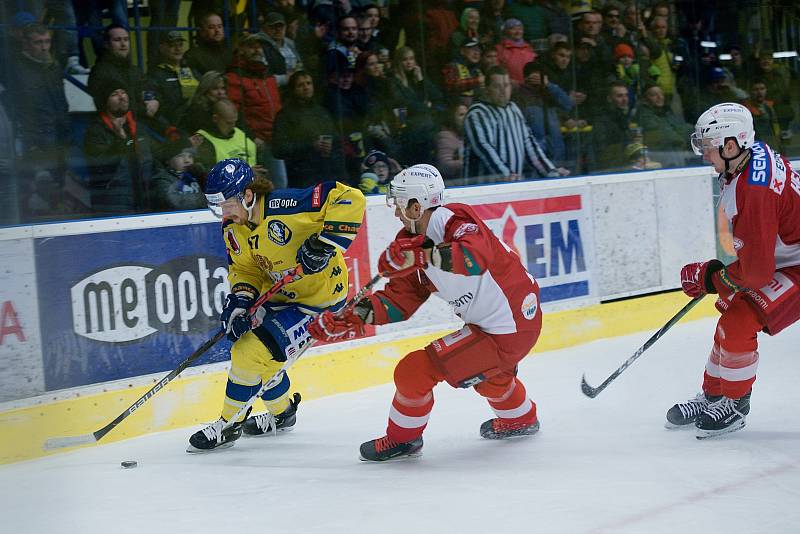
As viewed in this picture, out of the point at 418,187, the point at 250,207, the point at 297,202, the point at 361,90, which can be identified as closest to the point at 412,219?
the point at 418,187

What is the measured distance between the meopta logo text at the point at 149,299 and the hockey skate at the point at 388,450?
116cm

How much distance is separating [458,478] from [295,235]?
3.63 feet

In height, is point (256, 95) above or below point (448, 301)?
above

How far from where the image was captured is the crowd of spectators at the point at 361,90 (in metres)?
4.17

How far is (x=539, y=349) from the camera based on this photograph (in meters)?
5.33

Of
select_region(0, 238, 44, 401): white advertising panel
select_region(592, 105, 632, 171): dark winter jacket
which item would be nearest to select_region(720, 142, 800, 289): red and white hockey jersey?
select_region(0, 238, 44, 401): white advertising panel

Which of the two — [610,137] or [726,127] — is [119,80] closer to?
[726,127]

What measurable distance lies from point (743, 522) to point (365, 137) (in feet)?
10.2

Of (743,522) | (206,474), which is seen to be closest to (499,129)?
(206,474)

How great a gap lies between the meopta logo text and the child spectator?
0.88 ft

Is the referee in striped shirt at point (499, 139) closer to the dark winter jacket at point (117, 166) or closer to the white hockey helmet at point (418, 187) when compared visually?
the dark winter jacket at point (117, 166)

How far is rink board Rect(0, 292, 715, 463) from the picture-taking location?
151 inches

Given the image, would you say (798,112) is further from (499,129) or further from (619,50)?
(499,129)

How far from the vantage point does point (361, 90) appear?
5.27 metres
